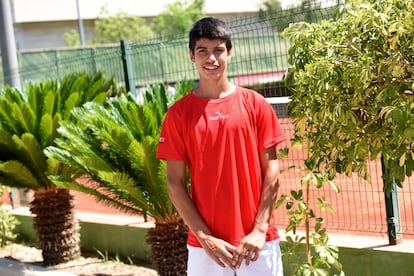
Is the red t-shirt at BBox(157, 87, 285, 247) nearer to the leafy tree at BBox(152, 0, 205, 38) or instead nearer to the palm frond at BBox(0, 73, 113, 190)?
the palm frond at BBox(0, 73, 113, 190)

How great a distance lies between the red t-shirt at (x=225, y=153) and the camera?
4039 mm

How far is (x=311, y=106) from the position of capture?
4.32 metres

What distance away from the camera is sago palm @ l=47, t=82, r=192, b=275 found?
6793mm

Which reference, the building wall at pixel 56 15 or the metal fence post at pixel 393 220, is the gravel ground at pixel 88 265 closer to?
the metal fence post at pixel 393 220

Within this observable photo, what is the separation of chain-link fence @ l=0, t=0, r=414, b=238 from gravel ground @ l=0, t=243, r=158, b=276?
5.44 ft

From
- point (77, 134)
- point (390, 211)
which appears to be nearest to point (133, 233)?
point (77, 134)

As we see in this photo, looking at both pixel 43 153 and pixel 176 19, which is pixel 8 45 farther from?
pixel 176 19

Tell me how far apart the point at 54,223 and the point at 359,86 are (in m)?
5.49

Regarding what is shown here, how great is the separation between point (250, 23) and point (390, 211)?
7.59 ft

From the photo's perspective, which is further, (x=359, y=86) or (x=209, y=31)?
(x=209, y=31)

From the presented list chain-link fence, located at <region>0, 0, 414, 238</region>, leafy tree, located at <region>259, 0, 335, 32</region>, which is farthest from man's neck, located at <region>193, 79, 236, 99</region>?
leafy tree, located at <region>259, 0, 335, 32</region>

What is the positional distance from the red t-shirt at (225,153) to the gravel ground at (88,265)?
12.8ft

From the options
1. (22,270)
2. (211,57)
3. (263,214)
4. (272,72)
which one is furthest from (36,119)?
(263,214)

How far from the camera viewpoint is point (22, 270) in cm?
828
